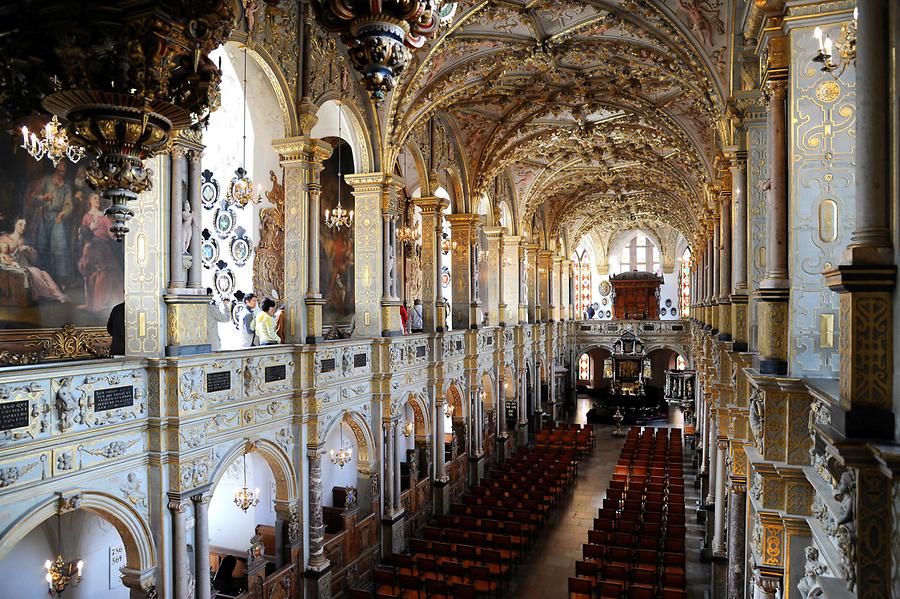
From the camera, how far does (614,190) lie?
31469mm

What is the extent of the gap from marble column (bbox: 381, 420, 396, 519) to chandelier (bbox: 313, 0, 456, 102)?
1113 cm

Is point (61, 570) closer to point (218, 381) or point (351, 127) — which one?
point (218, 381)

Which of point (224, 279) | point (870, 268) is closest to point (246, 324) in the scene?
point (224, 279)

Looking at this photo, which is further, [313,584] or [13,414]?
[313,584]

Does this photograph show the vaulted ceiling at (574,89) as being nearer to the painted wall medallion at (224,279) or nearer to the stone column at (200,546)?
the painted wall medallion at (224,279)

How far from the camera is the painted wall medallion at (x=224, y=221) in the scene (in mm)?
12336

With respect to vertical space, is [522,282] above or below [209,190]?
below

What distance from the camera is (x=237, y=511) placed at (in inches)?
516

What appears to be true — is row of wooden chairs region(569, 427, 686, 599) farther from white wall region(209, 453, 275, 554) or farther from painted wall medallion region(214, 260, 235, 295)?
painted wall medallion region(214, 260, 235, 295)

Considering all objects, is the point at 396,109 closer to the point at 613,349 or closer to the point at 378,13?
the point at 378,13

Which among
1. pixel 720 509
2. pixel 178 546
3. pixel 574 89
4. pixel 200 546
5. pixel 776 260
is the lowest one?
pixel 720 509

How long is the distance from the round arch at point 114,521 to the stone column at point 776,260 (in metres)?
7.52

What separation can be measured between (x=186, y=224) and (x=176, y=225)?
187mm

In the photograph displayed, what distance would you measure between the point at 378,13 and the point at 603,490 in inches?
824
